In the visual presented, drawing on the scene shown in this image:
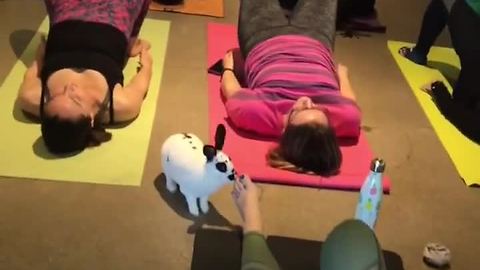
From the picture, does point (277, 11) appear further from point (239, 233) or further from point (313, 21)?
point (239, 233)

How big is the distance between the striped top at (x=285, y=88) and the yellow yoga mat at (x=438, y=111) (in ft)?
1.16

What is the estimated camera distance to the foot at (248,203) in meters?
1.58

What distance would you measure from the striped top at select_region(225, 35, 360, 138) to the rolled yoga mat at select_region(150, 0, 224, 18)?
77 centimetres

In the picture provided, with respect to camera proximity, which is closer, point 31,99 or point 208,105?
point 31,99

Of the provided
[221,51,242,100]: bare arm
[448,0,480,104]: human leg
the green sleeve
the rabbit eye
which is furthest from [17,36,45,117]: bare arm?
[448,0,480,104]: human leg

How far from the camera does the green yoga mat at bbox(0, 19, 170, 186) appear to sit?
75.3 inches

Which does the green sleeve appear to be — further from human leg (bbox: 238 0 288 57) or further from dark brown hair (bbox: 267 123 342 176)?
human leg (bbox: 238 0 288 57)

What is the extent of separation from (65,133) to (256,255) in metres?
0.77

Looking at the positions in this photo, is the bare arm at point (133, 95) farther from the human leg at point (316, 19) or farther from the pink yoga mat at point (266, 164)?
the human leg at point (316, 19)

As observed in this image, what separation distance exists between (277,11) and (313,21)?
138mm

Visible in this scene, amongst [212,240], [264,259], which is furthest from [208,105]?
[264,259]

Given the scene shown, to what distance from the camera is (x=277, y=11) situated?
98.3 inches

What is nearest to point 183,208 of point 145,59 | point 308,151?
point 308,151

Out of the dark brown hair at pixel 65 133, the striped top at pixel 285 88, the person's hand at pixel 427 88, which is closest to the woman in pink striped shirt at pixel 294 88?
the striped top at pixel 285 88
